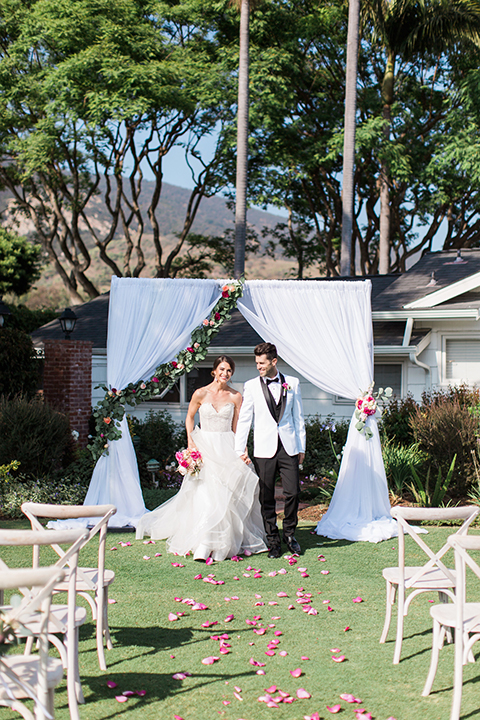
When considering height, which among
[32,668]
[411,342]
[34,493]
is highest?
[411,342]

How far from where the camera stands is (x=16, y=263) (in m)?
28.6

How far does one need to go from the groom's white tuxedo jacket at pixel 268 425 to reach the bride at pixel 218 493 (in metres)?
0.33

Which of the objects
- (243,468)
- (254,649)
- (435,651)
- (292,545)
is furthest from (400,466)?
(435,651)

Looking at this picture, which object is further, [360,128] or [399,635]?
[360,128]

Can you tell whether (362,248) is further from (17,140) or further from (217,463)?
(217,463)

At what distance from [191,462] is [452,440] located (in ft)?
13.0

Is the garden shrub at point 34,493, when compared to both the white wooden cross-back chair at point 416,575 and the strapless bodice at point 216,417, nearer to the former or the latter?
the strapless bodice at point 216,417

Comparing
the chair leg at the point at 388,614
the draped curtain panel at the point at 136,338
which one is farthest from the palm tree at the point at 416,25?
the chair leg at the point at 388,614

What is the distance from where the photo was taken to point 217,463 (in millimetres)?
6988

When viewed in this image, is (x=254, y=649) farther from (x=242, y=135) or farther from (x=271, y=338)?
(x=242, y=135)

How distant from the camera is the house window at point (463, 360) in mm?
11891

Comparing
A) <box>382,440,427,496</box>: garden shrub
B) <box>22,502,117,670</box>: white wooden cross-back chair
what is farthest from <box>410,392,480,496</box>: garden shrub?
<box>22,502,117,670</box>: white wooden cross-back chair

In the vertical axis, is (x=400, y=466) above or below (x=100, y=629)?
above

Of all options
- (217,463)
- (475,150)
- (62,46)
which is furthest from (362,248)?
(217,463)
